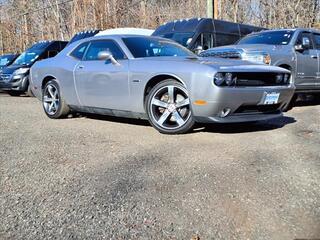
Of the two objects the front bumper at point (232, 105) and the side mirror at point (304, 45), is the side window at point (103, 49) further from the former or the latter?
the side mirror at point (304, 45)

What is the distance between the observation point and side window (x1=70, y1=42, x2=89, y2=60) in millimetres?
6629

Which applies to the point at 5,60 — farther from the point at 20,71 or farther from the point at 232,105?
the point at 232,105

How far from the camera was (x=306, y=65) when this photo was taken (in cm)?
842

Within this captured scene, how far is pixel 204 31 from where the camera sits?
12016 mm

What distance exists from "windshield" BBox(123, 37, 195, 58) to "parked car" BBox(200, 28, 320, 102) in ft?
6.05

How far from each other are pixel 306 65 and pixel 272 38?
935 millimetres

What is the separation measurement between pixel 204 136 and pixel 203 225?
254 centimetres

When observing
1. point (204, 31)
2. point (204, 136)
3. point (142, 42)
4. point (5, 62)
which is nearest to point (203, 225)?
point (204, 136)

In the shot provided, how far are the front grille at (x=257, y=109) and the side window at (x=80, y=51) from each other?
2885 mm

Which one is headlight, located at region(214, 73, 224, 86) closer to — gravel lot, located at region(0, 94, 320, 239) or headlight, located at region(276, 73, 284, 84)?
gravel lot, located at region(0, 94, 320, 239)

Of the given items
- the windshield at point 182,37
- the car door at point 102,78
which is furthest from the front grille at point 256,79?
the windshield at point 182,37

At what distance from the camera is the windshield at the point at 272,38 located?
28.1 ft

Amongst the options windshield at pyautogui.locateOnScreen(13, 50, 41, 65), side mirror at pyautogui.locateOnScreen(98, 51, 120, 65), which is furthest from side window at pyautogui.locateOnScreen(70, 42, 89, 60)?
windshield at pyautogui.locateOnScreen(13, 50, 41, 65)

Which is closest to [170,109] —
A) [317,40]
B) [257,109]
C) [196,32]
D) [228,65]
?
[228,65]
